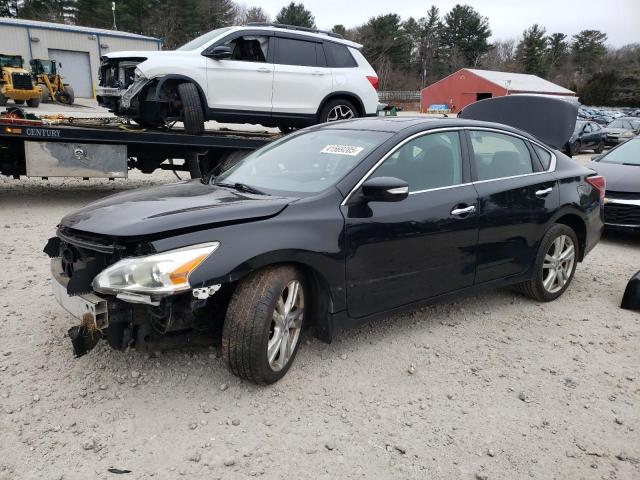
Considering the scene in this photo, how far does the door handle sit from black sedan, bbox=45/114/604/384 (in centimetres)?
1

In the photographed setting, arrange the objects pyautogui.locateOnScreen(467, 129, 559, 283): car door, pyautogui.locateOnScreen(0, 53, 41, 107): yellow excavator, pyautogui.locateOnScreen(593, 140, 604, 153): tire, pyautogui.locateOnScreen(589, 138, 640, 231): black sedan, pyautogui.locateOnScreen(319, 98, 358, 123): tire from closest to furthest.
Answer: pyautogui.locateOnScreen(467, 129, 559, 283): car door < pyautogui.locateOnScreen(589, 138, 640, 231): black sedan < pyautogui.locateOnScreen(319, 98, 358, 123): tire < pyautogui.locateOnScreen(593, 140, 604, 153): tire < pyautogui.locateOnScreen(0, 53, 41, 107): yellow excavator

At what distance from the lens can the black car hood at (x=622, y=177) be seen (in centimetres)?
711

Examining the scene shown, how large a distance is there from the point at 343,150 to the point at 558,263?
2385 millimetres

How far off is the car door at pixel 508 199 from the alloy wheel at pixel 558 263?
0.30m

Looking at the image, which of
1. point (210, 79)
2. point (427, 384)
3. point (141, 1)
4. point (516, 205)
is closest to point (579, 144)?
point (210, 79)

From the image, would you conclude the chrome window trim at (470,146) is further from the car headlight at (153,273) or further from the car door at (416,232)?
the car headlight at (153,273)

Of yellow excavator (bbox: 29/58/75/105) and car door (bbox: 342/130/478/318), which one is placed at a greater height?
yellow excavator (bbox: 29/58/75/105)

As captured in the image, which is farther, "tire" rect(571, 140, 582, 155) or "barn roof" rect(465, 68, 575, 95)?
"barn roof" rect(465, 68, 575, 95)

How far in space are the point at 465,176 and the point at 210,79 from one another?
5.04m

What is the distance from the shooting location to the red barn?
197 ft

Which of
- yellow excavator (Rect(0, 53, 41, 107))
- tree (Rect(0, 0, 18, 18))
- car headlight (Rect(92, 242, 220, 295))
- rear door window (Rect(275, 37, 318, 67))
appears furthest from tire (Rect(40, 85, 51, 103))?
tree (Rect(0, 0, 18, 18))

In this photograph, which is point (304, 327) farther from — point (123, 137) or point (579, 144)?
point (579, 144)

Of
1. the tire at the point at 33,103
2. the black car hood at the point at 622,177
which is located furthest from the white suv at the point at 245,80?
the tire at the point at 33,103

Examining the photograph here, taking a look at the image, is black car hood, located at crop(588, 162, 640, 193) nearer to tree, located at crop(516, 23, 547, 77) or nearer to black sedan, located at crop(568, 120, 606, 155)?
black sedan, located at crop(568, 120, 606, 155)
